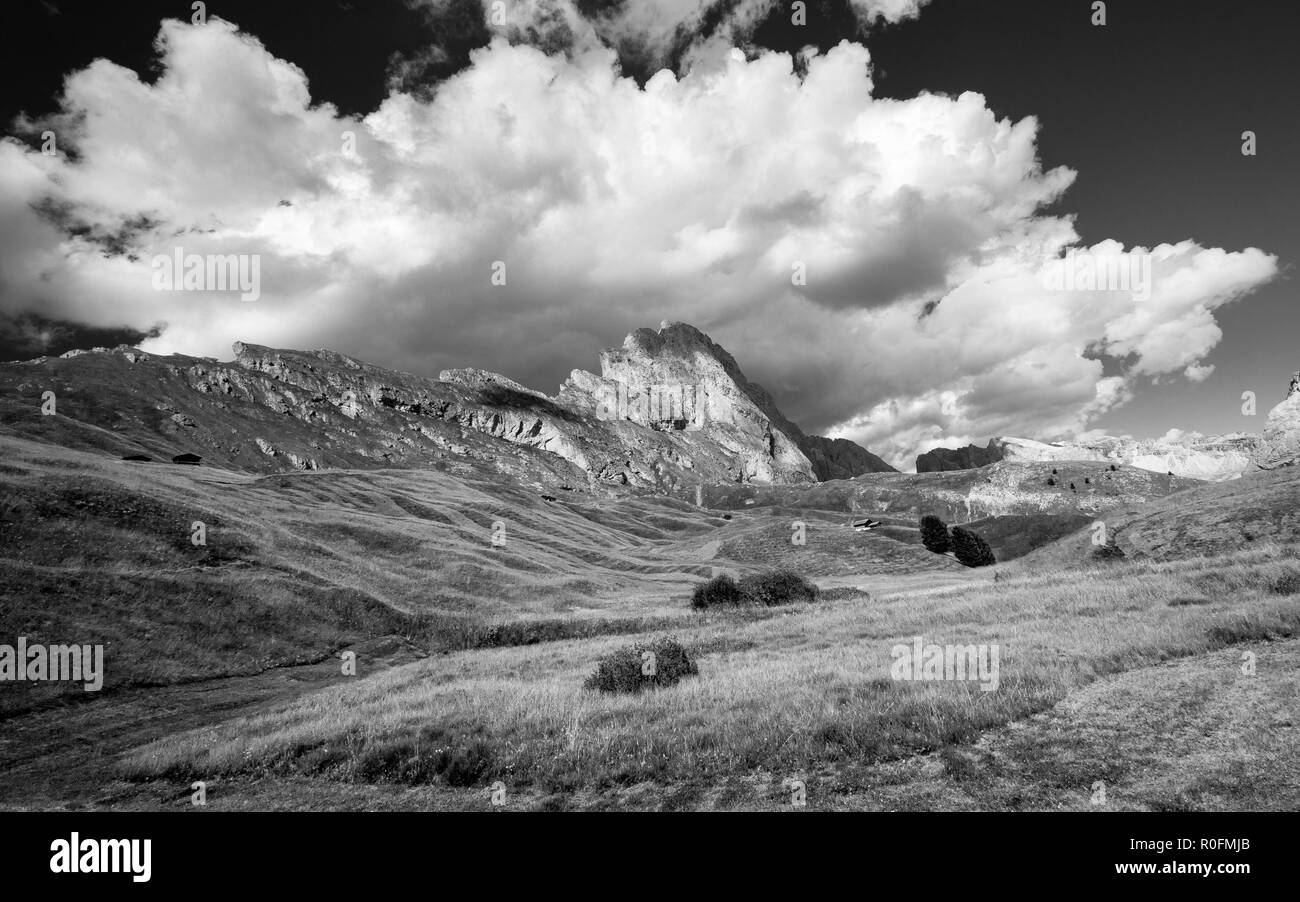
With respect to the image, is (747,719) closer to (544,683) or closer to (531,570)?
(544,683)

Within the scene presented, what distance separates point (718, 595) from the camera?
164 ft

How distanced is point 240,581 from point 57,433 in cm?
15748

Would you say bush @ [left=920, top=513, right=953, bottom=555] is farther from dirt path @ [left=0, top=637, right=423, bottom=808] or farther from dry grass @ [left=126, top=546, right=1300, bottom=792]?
dirt path @ [left=0, top=637, right=423, bottom=808]

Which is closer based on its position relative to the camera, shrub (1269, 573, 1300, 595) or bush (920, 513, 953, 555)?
shrub (1269, 573, 1300, 595)

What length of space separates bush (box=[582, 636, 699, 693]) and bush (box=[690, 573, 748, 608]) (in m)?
28.2

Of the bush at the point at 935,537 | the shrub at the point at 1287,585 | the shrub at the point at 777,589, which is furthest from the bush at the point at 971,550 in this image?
the shrub at the point at 1287,585

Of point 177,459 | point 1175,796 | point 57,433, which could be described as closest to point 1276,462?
point 1175,796

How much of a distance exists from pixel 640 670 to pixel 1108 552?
39472 mm

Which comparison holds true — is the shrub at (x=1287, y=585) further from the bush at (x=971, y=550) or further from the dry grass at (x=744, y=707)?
the bush at (x=971, y=550)

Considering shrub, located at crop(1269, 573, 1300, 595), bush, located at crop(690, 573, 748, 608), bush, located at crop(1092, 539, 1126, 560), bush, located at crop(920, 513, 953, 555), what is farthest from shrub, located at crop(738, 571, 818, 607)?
bush, located at crop(920, 513, 953, 555)

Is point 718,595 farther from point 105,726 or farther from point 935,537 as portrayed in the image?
point 935,537

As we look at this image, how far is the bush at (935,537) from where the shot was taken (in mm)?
87125

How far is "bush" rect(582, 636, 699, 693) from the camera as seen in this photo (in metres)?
19.6

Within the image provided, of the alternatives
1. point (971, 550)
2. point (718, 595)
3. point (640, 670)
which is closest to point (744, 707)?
point (640, 670)
